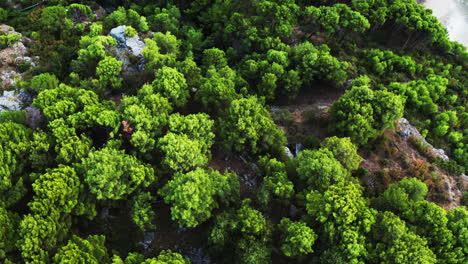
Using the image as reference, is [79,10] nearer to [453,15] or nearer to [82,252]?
[82,252]

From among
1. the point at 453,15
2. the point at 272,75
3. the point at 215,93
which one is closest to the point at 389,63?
the point at 272,75

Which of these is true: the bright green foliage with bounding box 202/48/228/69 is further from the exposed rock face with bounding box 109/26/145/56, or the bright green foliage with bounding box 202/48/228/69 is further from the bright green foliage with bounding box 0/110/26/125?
the bright green foliage with bounding box 0/110/26/125

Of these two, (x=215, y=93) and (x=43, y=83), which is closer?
(x=43, y=83)

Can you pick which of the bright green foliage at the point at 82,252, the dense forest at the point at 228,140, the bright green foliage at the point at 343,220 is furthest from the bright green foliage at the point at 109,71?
the bright green foliage at the point at 343,220

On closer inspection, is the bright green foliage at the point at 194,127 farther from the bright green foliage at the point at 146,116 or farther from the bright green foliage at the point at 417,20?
the bright green foliage at the point at 417,20

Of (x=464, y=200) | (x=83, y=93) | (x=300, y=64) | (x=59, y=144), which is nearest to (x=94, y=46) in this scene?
(x=83, y=93)

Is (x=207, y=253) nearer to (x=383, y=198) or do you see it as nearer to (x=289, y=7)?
(x=383, y=198)
